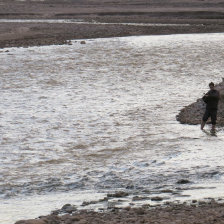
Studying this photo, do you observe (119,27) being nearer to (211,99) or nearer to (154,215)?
(211,99)

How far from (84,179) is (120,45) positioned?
33672mm

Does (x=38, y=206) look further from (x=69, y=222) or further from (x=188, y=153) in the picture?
(x=188, y=153)

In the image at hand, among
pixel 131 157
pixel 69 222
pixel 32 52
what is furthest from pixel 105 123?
pixel 32 52

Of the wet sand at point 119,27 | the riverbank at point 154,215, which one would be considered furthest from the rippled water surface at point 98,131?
the wet sand at point 119,27

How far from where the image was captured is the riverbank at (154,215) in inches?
426

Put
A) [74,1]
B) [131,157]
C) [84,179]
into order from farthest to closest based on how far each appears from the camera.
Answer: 1. [74,1]
2. [131,157]
3. [84,179]

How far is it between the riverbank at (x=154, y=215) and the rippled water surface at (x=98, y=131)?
96cm

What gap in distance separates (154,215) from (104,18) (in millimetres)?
60896

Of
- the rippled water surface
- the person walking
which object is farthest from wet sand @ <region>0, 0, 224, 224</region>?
the person walking

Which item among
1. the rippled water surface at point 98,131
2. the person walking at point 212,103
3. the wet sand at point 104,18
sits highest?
the person walking at point 212,103

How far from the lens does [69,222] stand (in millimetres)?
11008

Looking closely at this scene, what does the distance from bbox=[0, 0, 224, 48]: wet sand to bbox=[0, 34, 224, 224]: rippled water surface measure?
1379cm

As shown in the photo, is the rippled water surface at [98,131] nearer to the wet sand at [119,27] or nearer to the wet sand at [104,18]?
the wet sand at [119,27]

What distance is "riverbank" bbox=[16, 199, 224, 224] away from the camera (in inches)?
426
